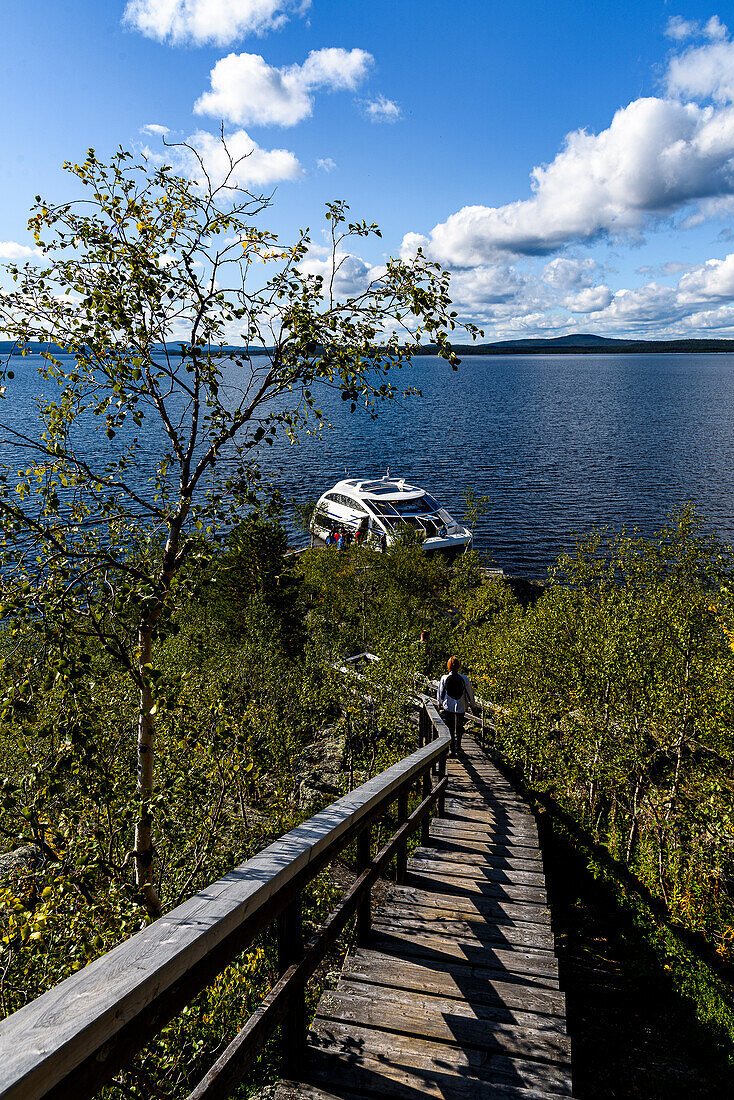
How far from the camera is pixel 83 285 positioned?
4.70 metres

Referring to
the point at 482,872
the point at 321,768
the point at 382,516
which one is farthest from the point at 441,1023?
the point at 382,516

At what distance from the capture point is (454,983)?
380 centimetres

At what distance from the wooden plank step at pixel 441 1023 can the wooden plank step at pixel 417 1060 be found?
0.05m

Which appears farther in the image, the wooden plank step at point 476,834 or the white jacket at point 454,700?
the white jacket at point 454,700

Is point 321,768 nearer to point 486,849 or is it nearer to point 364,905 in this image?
point 486,849

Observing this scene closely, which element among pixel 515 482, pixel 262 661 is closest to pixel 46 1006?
pixel 262 661

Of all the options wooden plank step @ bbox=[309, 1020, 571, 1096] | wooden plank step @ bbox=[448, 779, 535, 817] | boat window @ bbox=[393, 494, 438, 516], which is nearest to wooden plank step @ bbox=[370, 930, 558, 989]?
wooden plank step @ bbox=[309, 1020, 571, 1096]

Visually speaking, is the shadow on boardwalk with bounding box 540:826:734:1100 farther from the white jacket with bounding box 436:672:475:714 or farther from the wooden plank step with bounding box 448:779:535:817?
the white jacket with bounding box 436:672:475:714

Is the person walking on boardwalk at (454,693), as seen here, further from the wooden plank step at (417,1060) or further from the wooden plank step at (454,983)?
the wooden plank step at (417,1060)

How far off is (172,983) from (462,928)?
3.67m

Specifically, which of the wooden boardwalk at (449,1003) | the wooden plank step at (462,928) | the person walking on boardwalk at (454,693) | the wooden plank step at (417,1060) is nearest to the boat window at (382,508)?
the person walking on boardwalk at (454,693)

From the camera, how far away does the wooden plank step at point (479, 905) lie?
5.02m

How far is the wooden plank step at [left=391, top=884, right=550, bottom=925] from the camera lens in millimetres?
5023

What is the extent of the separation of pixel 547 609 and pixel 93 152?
1087 cm
